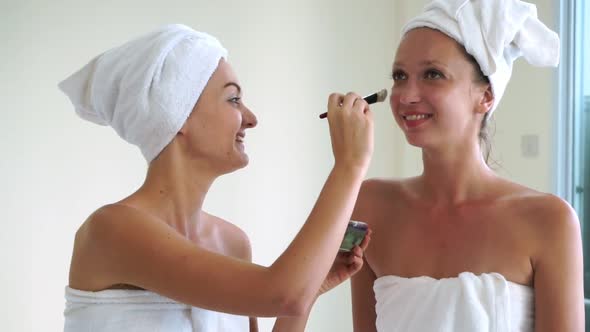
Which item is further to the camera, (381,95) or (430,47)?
(430,47)

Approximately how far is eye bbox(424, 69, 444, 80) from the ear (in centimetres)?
11

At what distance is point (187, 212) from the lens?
109 cm

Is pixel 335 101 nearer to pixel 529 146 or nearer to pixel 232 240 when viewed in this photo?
pixel 232 240

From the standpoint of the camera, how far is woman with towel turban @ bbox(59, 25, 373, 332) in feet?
2.85

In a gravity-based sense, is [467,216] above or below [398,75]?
below

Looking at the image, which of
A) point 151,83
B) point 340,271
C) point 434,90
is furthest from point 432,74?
point 151,83

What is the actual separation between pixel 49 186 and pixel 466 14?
123 cm

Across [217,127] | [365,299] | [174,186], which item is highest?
[217,127]

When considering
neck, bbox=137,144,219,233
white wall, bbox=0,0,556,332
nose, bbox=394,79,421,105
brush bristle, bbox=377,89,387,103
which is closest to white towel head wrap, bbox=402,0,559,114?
nose, bbox=394,79,421,105

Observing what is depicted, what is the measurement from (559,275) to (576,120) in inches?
48.9

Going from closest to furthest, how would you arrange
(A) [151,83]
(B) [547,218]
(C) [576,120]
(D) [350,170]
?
(D) [350,170] → (A) [151,83] → (B) [547,218] → (C) [576,120]

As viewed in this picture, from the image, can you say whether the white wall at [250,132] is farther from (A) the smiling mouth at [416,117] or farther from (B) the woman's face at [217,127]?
(A) the smiling mouth at [416,117]

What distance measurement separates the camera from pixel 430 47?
1.17 m

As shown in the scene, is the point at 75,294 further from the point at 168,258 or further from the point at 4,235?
the point at 4,235
